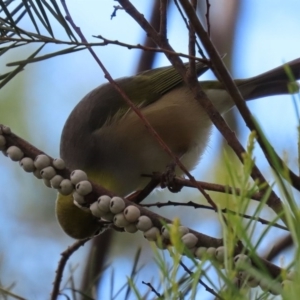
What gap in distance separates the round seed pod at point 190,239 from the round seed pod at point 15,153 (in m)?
0.29

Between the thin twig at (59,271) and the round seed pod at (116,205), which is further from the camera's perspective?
the thin twig at (59,271)

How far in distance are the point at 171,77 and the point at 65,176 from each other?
109 centimetres

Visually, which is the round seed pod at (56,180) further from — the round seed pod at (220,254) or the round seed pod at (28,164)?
the round seed pod at (220,254)

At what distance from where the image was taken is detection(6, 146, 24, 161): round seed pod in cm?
84

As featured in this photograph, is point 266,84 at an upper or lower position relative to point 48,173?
upper

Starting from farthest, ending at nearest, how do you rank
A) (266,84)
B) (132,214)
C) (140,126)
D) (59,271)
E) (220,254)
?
1. (266,84)
2. (140,126)
3. (59,271)
4. (132,214)
5. (220,254)

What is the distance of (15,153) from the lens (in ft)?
2.76

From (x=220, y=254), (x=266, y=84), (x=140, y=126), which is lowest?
(x=220, y=254)

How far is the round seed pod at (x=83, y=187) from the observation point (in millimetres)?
802

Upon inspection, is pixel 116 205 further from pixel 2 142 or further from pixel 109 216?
pixel 2 142

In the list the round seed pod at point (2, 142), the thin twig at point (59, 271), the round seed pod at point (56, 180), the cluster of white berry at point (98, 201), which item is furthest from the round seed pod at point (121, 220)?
the thin twig at point (59, 271)

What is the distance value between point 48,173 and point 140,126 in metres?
0.85

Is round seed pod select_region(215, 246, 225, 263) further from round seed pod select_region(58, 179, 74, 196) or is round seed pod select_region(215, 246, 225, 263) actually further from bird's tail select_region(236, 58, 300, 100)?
bird's tail select_region(236, 58, 300, 100)

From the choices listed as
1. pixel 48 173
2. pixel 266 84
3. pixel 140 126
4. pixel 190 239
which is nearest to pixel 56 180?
pixel 48 173
